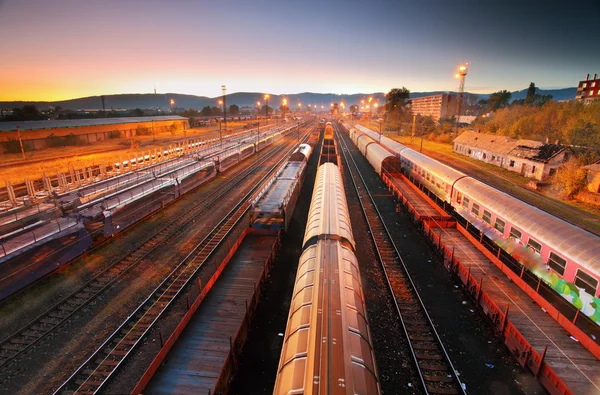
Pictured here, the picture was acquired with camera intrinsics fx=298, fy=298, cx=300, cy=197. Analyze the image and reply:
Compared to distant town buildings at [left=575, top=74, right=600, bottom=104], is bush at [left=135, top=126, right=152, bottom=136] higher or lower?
lower

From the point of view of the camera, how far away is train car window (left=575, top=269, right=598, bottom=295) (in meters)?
11.4

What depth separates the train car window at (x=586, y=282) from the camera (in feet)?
37.4

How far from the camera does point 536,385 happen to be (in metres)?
10.2

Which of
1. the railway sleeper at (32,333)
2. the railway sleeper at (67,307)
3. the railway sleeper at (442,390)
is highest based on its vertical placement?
the railway sleeper at (67,307)

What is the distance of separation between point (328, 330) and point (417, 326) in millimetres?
6812

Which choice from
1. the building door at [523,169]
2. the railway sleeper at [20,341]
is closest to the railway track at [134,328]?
the railway sleeper at [20,341]

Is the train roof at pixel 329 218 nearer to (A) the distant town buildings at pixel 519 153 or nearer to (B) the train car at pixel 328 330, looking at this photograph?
(B) the train car at pixel 328 330

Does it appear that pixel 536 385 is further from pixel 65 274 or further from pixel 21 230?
pixel 21 230

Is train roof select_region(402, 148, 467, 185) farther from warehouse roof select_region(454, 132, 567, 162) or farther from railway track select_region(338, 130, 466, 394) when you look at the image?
warehouse roof select_region(454, 132, 567, 162)

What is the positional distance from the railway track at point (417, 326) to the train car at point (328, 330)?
355 cm

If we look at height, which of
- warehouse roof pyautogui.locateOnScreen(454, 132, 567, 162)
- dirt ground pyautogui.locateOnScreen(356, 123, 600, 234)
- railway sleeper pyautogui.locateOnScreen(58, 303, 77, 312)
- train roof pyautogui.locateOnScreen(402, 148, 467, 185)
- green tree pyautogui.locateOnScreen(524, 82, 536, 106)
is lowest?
railway sleeper pyautogui.locateOnScreen(58, 303, 77, 312)

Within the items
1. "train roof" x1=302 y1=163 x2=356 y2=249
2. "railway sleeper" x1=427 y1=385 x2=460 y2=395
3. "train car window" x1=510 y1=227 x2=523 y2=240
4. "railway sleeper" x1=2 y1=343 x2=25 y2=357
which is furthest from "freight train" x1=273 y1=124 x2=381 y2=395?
"railway sleeper" x1=2 y1=343 x2=25 y2=357

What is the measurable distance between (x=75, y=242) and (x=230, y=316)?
11779 millimetres

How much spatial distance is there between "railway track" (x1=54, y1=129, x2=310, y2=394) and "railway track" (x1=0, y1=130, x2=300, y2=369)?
2808mm
